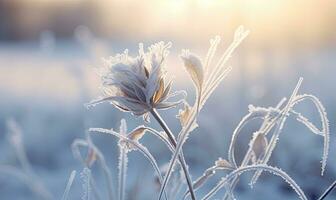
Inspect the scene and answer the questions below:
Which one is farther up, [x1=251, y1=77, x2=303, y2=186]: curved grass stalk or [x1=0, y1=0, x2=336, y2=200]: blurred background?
[x1=0, y1=0, x2=336, y2=200]: blurred background

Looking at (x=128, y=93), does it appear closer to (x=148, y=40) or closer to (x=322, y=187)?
(x=322, y=187)

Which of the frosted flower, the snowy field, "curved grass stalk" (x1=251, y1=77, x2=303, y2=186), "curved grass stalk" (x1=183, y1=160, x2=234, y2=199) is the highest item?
the snowy field

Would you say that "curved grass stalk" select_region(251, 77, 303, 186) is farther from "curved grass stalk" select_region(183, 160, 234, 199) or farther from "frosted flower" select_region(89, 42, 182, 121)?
"frosted flower" select_region(89, 42, 182, 121)

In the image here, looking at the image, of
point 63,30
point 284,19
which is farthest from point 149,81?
point 63,30

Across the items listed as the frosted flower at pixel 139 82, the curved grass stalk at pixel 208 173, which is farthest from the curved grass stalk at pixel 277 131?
the frosted flower at pixel 139 82

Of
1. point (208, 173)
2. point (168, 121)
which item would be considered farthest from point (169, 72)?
point (208, 173)

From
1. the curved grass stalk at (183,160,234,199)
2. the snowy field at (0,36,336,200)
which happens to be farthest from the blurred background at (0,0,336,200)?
the curved grass stalk at (183,160,234,199)

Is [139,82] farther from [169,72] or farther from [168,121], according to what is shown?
[169,72]

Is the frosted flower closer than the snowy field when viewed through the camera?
Yes
